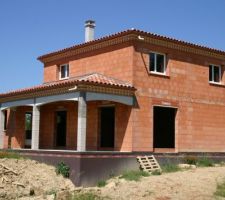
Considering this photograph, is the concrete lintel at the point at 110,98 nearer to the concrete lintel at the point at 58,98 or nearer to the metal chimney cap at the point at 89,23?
the concrete lintel at the point at 58,98

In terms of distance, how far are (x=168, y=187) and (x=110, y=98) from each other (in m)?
5.11

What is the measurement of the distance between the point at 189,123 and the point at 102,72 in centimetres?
520

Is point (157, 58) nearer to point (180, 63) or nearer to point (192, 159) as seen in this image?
point (180, 63)

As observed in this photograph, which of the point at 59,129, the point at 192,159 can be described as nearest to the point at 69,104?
the point at 59,129

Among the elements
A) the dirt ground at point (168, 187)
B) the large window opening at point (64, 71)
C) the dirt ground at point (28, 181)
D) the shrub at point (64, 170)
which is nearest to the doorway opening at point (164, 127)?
the dirt ground at point (168, 187)

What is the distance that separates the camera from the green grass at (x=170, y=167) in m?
21.7

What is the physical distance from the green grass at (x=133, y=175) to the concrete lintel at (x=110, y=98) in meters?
3.18

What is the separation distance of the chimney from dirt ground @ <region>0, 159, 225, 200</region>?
932 centimetres

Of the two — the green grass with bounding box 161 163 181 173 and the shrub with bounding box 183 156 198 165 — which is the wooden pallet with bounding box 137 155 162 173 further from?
the shrub with bounding box 183 156 198 165

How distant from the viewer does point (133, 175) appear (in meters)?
20.0

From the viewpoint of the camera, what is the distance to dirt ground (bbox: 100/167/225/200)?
1688 centimetres

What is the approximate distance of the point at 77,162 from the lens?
19.4 m

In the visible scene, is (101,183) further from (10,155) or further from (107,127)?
(10,155)

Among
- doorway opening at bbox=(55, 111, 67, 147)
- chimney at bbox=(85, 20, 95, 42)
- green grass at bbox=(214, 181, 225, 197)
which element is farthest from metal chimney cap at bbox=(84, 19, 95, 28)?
green grass at bbox=(214, 181, 225, 197)
